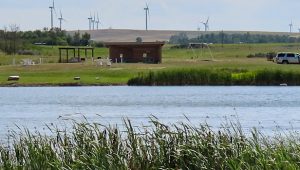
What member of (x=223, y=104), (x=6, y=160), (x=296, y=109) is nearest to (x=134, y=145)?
(x=6, y=160)

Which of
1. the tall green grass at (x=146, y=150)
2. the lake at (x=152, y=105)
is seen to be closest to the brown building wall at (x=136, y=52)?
the lake at (x=152, y=105)

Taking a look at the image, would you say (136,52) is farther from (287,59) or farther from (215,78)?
(215,78)

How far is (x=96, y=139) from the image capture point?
26844mm

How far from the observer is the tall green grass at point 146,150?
82.6ft

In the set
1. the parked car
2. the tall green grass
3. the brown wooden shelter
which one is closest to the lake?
the tall green grass

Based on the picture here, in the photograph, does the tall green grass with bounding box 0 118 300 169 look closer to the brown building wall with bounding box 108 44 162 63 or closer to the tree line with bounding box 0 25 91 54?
the brown building wall with bounding box 108 44 162 63

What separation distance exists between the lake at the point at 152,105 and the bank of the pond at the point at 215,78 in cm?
Answer: 222

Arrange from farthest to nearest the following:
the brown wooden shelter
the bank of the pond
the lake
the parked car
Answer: the brown wooden shelter < the parked car < the bank of the pond < the lake

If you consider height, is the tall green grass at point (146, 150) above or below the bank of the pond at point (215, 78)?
above

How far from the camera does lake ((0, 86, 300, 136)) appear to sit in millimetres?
50219

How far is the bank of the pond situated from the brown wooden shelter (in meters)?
29.3

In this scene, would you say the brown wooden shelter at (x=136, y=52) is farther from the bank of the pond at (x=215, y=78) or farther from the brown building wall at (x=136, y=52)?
the bank of the pond at (x=215, y=78)

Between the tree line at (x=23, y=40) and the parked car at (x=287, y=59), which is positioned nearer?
the parked car at (x=287, y=59)

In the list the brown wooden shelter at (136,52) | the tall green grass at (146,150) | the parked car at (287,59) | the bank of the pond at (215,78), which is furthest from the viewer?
the brown wooden shelter at (136,52)
